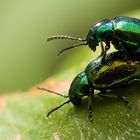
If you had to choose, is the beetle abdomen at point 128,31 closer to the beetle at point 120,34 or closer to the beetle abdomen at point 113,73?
the beetle at point 120,34

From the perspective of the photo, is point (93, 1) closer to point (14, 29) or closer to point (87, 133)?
point (14, 29)

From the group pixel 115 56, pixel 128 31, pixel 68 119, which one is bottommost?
pixel 68 119

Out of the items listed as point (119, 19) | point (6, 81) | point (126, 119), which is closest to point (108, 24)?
point (119, 19)

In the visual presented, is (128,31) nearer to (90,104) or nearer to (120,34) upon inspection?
(120,34)

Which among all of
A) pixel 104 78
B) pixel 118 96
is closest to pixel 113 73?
pixel 104 78

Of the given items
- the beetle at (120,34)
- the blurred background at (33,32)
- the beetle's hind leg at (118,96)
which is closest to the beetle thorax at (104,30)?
the beetle at (120,34)

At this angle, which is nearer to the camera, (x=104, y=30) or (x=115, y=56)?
(x=104, y=30)

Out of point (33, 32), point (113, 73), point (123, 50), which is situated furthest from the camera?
point (33, 32)
